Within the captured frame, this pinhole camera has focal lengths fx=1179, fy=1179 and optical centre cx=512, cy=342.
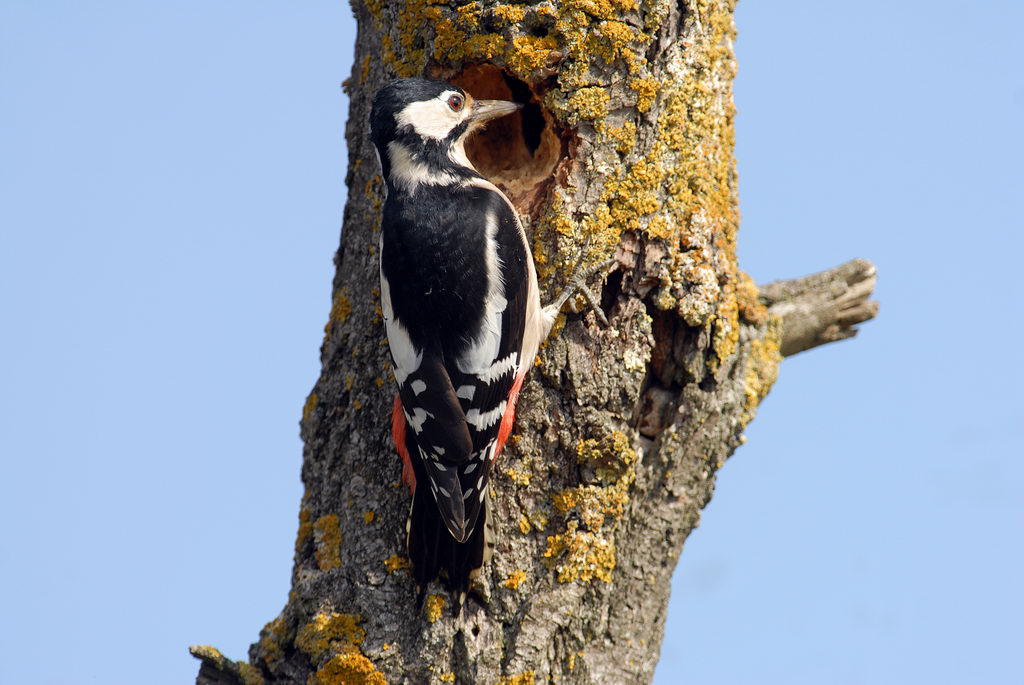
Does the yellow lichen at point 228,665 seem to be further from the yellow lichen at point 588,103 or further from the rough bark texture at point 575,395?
the yellow lichen at point 588,103

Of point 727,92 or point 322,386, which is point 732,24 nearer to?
point 727,92

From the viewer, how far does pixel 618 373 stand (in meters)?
3.94

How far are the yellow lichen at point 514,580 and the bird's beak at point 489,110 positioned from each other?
5.34 ft

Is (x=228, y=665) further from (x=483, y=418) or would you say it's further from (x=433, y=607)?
(x=483, y=418)

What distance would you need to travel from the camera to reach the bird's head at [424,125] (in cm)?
411

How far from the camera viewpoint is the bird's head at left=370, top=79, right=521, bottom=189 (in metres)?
4.11

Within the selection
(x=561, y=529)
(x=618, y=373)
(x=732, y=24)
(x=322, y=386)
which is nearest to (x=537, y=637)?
(x=561, y=529)

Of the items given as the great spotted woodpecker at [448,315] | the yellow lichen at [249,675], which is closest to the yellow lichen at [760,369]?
the great spotted woodpecker at [448,315]

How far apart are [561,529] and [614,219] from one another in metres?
1.06

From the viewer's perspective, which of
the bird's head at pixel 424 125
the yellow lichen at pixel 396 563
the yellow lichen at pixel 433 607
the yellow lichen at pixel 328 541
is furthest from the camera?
the bird's head at pixel 424 125

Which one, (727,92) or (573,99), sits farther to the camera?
(727,92)

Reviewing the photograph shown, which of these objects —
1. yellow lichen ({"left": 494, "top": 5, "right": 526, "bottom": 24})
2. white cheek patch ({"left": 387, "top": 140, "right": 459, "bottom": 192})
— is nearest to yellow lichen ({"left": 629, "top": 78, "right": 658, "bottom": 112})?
yellow lichen ({"left": 494, "top": 5, "right": 526, "bottom": 24})

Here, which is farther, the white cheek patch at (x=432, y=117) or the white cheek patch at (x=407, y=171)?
the white cheek patch at (x=407, y=171)

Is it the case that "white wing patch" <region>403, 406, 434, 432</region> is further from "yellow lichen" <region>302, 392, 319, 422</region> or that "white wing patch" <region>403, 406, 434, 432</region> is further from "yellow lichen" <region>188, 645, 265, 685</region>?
"yellow lichen" <region>188, 645, 265, 685</region>
